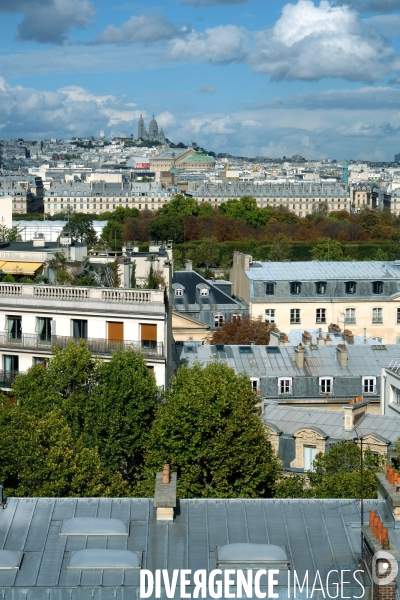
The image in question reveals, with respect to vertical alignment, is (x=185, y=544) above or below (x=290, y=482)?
above

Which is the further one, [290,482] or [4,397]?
[4,397]

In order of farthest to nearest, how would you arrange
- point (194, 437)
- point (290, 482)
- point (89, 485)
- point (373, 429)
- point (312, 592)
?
point (373, 429) → point (290, 482) → point (194, 437) → point (89, 485) → point (312, 592)

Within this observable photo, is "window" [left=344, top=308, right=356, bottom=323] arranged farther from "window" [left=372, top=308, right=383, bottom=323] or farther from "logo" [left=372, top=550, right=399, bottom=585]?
"logo" [left=372, top=550, right=399, bottom=585]

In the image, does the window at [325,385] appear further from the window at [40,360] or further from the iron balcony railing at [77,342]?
the window at [40,360]

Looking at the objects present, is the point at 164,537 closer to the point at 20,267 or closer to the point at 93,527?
the point at 93,527

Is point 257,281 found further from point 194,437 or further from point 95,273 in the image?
point 194,437

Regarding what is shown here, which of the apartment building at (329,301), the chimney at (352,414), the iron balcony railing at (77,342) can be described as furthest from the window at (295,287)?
the iron balcony railing at (77,342)

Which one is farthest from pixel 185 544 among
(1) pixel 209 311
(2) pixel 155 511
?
(1) pixel 209 311
